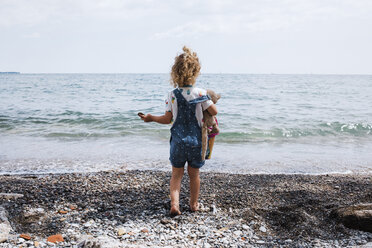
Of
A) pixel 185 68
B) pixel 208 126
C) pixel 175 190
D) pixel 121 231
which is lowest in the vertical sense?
pixel 121 231

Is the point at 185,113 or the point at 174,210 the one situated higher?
the point at 185,113

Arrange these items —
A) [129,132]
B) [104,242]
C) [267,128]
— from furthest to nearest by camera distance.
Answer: [267,128]
[129,132]
[104,242]

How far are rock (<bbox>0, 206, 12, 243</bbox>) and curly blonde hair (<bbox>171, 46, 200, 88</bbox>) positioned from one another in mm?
2385

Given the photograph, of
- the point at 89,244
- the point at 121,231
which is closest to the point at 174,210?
the point at 121,231

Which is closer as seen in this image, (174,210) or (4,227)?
(4,227)

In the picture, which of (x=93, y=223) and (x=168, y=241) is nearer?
(x=168, y=241)

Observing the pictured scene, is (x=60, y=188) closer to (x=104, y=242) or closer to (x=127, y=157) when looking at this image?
(x=104, y=242)

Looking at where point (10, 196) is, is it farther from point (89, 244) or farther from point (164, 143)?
point (164, 143)

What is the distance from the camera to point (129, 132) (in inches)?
413

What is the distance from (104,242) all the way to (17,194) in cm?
217

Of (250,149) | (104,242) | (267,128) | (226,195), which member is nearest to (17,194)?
(104,242)

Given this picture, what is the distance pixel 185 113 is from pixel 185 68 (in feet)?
1.75

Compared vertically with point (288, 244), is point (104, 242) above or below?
above

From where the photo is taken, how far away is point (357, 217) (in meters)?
3.43
